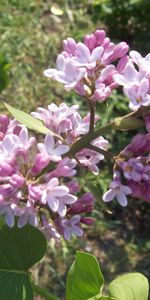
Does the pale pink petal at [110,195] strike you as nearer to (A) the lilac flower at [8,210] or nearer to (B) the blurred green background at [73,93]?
(A) the lilac flower at [8,210]

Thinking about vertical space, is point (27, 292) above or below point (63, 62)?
below

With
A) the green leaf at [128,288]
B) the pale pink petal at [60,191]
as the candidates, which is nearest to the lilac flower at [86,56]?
the pale pink petal at [60,191]

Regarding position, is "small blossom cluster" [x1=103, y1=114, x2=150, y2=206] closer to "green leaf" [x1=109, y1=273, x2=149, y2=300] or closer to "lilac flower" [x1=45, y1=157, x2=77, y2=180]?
"lilac flower" [x1=45, y1=157, x2=77, y2=180]

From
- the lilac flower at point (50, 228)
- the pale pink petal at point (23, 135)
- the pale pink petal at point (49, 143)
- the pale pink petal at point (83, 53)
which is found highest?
the pale pink petal at point (83, 53)

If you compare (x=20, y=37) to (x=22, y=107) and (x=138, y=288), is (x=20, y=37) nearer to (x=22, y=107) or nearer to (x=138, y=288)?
(x=22, y=107)

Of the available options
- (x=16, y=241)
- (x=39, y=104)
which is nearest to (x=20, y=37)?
(x=39, y=104)

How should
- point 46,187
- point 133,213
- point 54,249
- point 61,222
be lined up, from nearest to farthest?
point 46,187 < point 61,222 < point 54,249 < point 133,213
